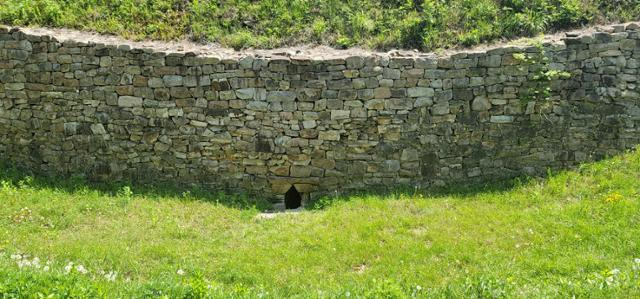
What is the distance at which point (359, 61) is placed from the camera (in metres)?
8.45

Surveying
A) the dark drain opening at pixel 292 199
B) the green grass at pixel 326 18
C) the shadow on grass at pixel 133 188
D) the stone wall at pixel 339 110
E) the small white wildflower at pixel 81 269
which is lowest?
the dark drain opening at pixel 292 199

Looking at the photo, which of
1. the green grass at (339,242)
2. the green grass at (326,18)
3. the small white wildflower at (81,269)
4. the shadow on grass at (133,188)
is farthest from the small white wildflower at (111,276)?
the green grass at (326,18)

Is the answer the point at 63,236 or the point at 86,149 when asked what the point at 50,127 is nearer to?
the point at 86,149

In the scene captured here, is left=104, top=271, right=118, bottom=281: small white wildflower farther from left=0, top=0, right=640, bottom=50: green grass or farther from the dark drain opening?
left=0, top=0, right=640, bottom=50: green grass

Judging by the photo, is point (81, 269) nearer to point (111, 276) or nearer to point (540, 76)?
point (111, 276)

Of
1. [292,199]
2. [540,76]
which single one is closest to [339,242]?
[292,199]

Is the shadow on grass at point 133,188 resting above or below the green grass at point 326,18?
below

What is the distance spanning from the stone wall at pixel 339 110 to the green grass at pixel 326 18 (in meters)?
0.59

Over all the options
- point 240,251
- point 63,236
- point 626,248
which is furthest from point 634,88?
point 63,236

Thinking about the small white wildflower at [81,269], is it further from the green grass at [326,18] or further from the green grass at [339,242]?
the green grass at [326,18]

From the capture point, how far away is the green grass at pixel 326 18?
29.8 ft

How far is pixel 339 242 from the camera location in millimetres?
6953

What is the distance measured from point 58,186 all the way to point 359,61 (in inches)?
192

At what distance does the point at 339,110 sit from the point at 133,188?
3.35 meters
